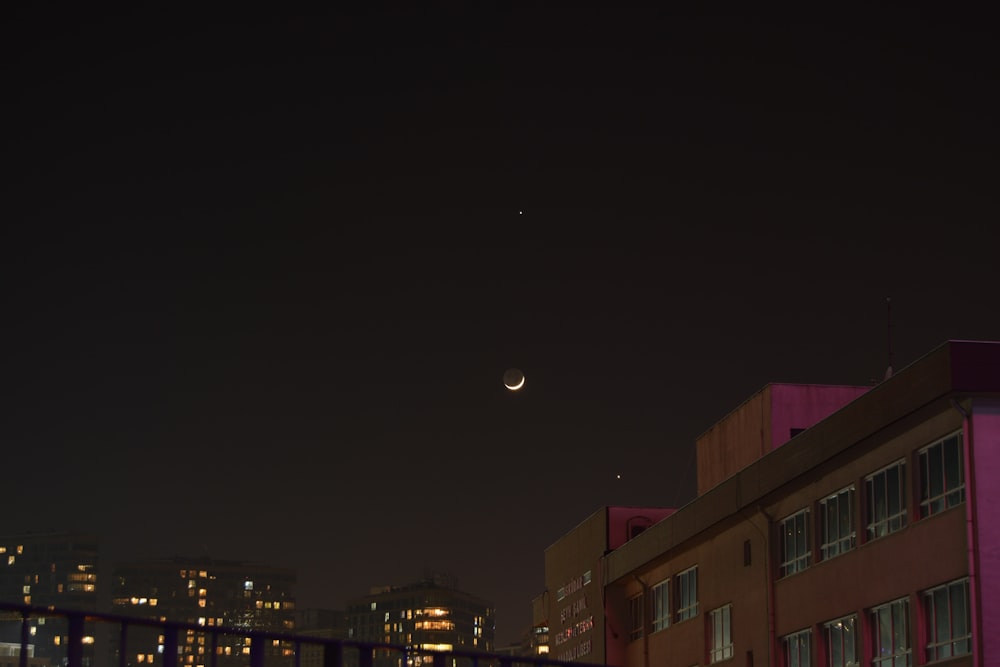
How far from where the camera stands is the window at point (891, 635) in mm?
37594

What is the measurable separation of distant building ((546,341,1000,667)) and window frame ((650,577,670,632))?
33 centimetres

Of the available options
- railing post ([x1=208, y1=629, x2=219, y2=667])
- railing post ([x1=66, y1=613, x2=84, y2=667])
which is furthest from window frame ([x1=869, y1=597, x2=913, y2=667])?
railing post ([x1=66, y1=613, x2=84, y2=667])

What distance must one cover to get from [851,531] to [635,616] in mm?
26674

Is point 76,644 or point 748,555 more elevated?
point 748,555

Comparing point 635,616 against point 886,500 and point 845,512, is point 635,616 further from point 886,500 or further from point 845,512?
point 886,500

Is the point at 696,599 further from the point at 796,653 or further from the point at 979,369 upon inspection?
the point at 979,369

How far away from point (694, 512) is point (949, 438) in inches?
802

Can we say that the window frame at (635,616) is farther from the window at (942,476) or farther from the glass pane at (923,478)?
the window at (942,476)

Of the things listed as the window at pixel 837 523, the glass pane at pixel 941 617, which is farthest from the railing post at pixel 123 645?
the window at pixel 837 523

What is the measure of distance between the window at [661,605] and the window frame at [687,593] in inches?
57.2

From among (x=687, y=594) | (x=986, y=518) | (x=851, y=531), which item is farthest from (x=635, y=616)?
(x=986, y=518)

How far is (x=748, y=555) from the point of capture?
49.8 m

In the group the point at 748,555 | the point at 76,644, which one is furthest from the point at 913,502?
the point at 76,644

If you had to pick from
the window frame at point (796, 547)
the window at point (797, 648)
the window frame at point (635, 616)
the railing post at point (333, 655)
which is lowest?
the railing post at point (333, 655)
